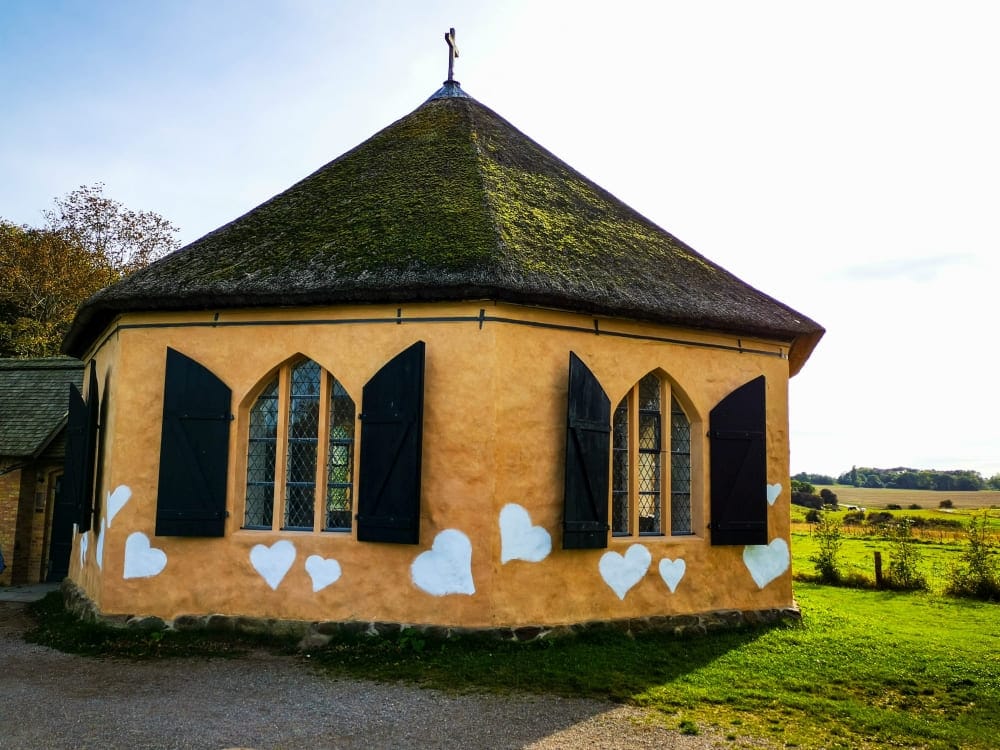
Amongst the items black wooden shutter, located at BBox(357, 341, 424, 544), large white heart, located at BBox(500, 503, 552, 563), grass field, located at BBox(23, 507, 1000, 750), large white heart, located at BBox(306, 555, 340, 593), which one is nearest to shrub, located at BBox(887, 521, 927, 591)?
grass field, located at BBox(23, 507, 1000, 750)

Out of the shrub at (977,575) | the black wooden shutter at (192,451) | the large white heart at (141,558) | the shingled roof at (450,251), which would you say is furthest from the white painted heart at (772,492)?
the shrub at (977,575)

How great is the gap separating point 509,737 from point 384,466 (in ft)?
11.1

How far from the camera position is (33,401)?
15664 millimetres

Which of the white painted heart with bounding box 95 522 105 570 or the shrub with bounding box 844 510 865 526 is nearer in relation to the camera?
the white painted heart with bounding box 95 522 105 570

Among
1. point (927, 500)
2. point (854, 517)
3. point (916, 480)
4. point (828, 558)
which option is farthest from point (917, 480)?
point (828, 558)

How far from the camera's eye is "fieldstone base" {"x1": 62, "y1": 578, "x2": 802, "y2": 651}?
7941 millimetres

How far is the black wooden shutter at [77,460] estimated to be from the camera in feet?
33.9

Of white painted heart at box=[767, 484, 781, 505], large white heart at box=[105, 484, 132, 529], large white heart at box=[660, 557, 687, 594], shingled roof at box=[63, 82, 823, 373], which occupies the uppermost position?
shingled roof at box=[63, 82, 823, 373]

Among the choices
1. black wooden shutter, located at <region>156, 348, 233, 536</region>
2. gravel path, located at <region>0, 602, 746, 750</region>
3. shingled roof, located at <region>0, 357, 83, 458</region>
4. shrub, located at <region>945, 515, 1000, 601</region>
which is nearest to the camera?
gravel path, located at <region>0, 602, 746, 750</region>

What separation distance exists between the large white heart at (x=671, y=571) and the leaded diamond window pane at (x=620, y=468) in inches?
23.6

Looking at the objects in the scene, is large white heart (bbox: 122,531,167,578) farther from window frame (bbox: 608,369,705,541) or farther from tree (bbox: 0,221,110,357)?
tree (bbox: 0,221,110,357)

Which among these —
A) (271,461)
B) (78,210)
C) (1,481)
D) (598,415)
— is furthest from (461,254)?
(78,210)

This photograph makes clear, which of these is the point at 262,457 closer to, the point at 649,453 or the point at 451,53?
the point at 649,453

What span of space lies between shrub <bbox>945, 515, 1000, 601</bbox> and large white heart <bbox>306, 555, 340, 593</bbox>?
Answer: 41.5ft
